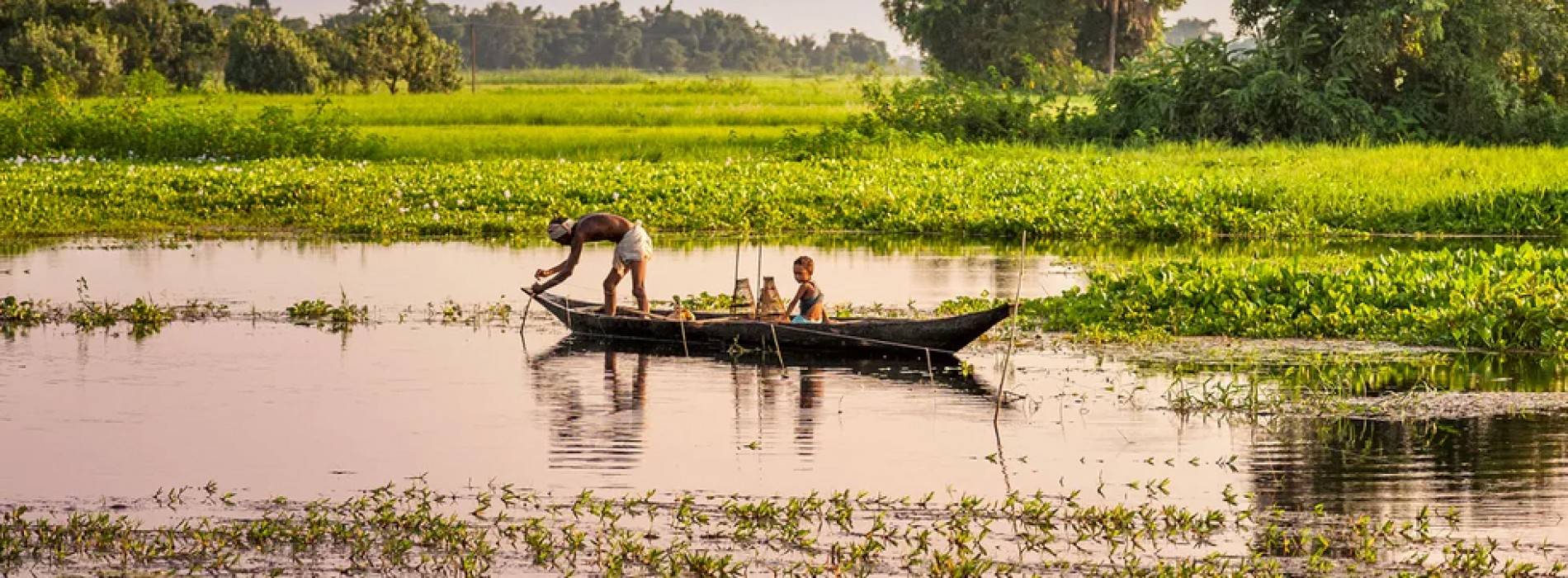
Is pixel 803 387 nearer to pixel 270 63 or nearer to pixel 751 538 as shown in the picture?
pixel 751 538

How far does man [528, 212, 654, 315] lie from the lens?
16.2 meters

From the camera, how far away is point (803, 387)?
13648 mm

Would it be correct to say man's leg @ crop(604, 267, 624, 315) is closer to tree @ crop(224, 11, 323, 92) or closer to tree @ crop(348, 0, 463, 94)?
tree @ crop(224, 11, 323, 92)

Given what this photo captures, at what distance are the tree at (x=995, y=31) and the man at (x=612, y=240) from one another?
50086 millimetres

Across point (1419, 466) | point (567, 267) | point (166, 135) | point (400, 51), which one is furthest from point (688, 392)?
point (400, 51)

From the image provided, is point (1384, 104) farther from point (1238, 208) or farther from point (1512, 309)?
point (1512, 309)

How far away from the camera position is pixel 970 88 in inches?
1517

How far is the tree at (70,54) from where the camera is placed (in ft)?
196

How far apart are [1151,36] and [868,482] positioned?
63.1 meters

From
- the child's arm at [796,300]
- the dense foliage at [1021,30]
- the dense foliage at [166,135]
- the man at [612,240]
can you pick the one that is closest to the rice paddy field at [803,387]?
the child's arm at [796,300]

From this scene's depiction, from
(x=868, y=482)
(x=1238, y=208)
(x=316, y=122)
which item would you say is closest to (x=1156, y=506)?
(x=868, y=482)

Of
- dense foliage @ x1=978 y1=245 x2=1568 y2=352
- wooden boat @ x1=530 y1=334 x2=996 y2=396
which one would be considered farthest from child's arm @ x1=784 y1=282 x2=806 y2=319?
dense foliage @ x1=978 y1=245 x2=1568 y2=352

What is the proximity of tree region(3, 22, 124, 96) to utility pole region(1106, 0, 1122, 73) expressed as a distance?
1221 inches

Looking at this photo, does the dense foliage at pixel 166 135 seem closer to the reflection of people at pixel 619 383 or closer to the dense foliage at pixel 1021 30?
the reflection of people at pixel 619 383
